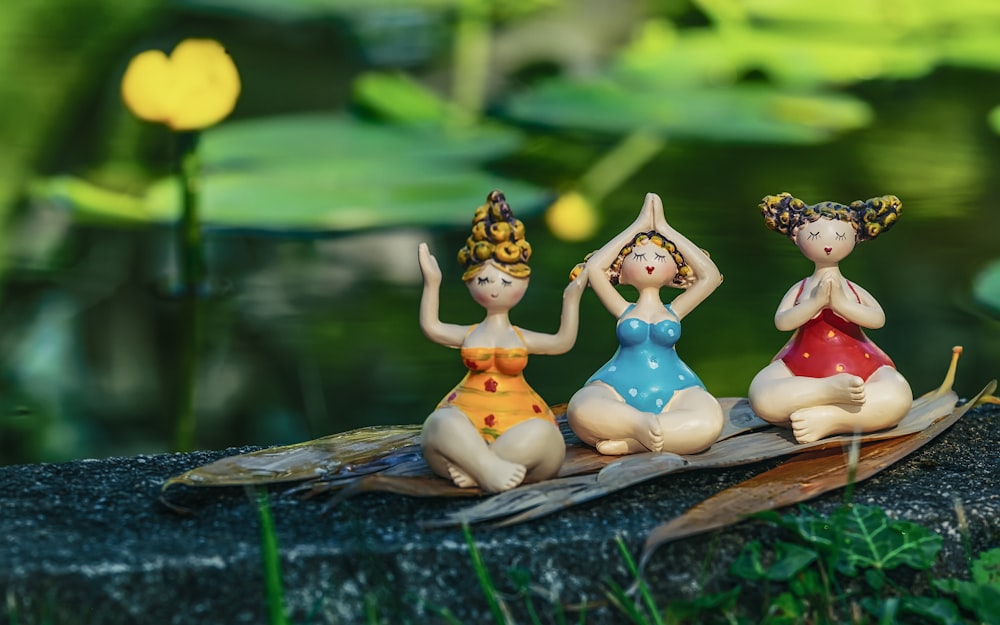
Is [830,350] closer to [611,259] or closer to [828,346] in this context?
[828,346]

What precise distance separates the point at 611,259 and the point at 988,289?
1.21 meters

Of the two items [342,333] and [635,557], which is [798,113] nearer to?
[342,333]

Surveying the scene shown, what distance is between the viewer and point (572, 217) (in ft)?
7.73

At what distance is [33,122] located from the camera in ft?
7.50

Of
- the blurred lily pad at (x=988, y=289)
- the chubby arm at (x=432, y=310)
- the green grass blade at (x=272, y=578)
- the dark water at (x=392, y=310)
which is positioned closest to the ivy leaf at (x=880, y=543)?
the chubby arm at (x=432, y=310)

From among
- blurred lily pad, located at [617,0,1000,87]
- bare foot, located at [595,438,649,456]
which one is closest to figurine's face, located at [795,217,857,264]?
bare foot, located at [595,438,649,456]

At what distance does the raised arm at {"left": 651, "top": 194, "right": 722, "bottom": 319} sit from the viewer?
1.56 m

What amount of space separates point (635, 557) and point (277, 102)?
4.53ft

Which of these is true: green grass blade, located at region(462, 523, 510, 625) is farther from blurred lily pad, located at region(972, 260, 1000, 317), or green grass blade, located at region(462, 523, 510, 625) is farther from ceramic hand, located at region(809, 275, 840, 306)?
blurred lily pad, located at region(972, 260, 1000, 317)

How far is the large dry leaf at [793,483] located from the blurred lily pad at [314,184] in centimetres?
95

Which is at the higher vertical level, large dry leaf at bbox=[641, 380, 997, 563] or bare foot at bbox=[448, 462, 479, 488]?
bare foot at bbox=[448, 462, 479, 488]

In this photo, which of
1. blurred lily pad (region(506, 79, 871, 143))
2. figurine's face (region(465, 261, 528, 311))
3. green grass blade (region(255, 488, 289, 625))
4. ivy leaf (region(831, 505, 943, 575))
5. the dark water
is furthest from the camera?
blurred lily pad (region(506, 79, 871, 143))

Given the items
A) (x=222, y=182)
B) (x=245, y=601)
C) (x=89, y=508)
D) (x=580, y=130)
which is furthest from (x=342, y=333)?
(x=245, y=601)

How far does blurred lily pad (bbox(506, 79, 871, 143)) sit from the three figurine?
2.68 feet
